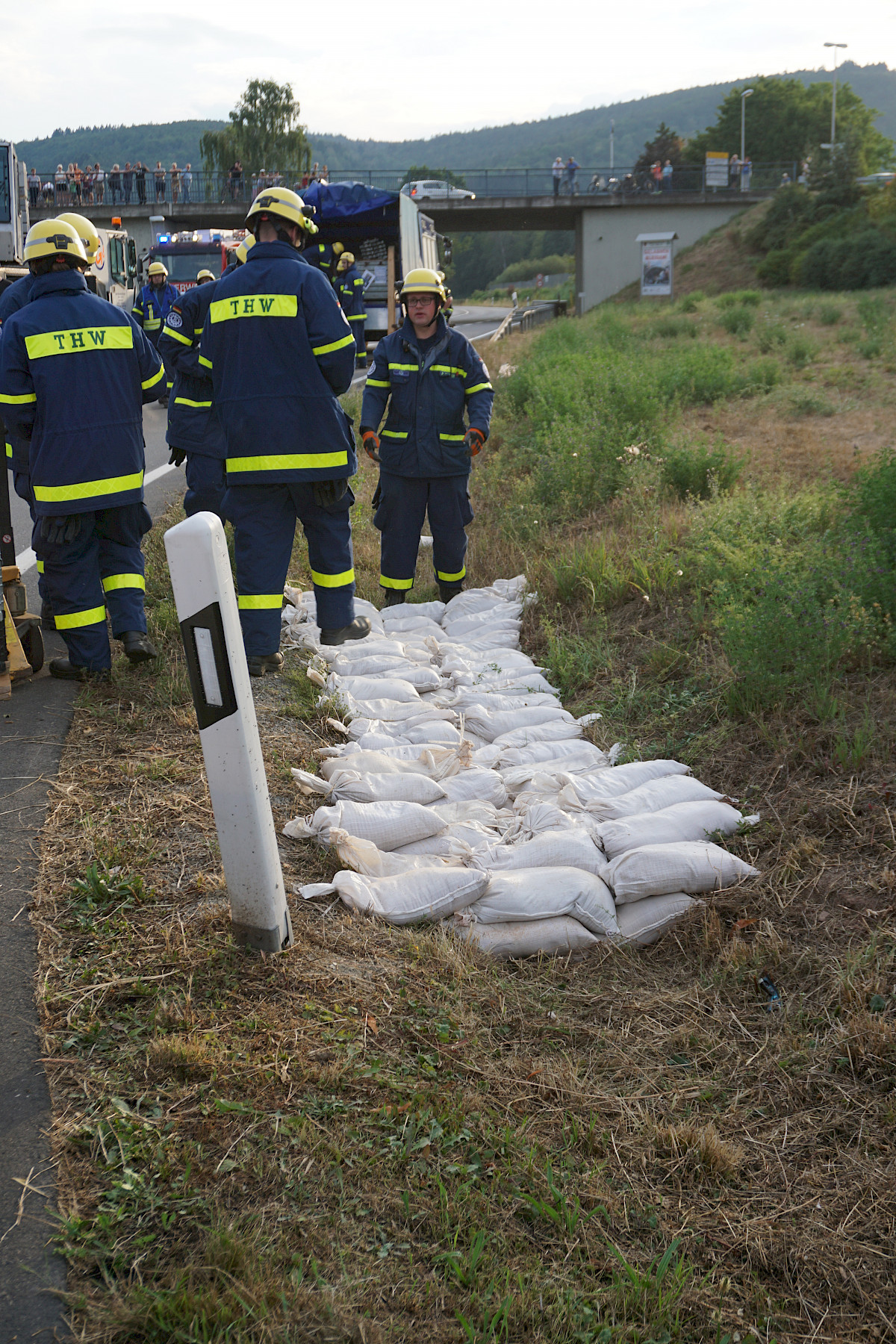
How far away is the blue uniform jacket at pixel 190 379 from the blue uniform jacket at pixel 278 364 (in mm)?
186

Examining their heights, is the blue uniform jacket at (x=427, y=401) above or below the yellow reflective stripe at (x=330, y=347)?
below

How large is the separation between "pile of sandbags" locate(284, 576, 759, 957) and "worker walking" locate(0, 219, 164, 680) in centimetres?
111

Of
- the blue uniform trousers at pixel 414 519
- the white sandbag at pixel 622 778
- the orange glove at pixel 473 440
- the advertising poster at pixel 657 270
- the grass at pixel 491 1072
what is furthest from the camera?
the advertising poster at pixel 657 270

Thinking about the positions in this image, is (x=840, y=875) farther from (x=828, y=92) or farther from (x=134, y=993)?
(x=828, y=92)

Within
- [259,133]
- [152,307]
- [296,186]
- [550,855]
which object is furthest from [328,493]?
[259,133]

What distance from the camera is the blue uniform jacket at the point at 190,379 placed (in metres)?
5.32

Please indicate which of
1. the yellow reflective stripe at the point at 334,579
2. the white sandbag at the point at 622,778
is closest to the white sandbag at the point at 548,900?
the white sandbag at the point at 622,778

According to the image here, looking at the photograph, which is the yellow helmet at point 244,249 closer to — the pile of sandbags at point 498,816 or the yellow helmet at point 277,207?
the yellow helmet at point 277,207

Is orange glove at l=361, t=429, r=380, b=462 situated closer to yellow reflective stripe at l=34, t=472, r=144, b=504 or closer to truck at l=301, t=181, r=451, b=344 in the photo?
yellow reflective stripe at l=34, t=472, r=144, b=504

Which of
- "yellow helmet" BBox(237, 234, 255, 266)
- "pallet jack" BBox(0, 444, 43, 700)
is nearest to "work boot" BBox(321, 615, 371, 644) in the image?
"pallet jack" BBox(0, 444, 43, 700)

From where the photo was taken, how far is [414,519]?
6281 millimetres

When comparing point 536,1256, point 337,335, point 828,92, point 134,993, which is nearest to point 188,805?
point 134,993

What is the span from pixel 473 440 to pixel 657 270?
32278 millimetres

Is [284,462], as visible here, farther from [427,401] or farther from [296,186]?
[296,186]
